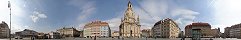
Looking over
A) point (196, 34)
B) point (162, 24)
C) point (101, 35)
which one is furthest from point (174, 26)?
point (196, 34)

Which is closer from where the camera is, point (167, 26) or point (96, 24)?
point (167, 26)

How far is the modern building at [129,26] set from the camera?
11194 centimetres

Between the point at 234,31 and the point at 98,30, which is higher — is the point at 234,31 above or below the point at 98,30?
below

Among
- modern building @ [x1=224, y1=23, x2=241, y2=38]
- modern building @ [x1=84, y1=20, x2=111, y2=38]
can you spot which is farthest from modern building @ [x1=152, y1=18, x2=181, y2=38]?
modern building @ [x1=84, y1=20, x2=111, y2=38]

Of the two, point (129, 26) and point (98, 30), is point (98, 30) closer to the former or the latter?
point (98, 30)

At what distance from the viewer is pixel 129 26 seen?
113m

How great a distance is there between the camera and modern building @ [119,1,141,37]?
11194 centimetres

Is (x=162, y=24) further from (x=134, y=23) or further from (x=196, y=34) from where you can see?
(x=196, y=34)

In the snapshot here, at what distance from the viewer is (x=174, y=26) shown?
346 ft

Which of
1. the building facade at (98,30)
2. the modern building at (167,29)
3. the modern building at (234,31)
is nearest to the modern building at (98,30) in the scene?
the building facade at (98,30)

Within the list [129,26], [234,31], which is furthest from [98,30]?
[234,31]

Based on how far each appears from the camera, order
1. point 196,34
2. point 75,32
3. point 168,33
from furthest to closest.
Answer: point 75,32 < point 168,33 < point 196,34

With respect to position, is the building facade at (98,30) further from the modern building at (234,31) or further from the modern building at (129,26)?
the modern building at (234,31)

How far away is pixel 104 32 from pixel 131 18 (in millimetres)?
9814
